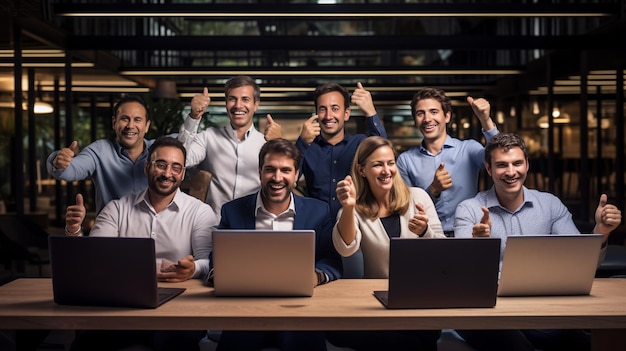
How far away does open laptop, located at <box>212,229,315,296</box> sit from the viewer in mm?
2627

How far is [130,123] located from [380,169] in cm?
148

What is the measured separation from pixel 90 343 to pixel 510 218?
192cm

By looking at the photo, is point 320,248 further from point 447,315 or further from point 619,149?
point 619,149

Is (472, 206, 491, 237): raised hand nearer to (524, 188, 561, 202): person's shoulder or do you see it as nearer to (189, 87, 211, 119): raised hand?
(524, 188, 561, 202): person's shoulder

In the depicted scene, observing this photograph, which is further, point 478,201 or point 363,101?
point 363,101

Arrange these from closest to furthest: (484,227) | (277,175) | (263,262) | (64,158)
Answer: (263,262) → (484,227) → (277,175) → (64,158)

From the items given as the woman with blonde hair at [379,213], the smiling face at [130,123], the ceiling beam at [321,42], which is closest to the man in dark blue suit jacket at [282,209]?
the woman with blonde hair at [379,213]

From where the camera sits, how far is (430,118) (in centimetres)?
428

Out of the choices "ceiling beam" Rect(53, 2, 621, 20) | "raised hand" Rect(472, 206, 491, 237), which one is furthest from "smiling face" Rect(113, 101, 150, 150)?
"raised hand" Rect(472, 206, 491, 237)

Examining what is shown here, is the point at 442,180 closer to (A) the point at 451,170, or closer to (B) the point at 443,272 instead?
(A) the point at 451,170

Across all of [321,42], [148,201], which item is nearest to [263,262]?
[148,201]

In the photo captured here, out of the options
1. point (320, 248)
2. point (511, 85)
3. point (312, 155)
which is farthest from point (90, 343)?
point (511, 85)

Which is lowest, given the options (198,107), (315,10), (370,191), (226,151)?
(370,191)

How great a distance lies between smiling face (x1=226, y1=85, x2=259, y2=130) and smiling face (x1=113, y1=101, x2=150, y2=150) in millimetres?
474
